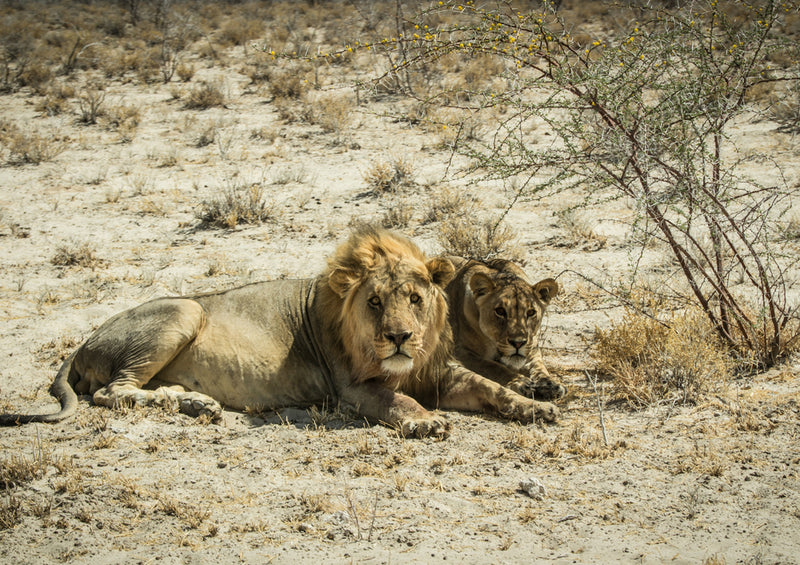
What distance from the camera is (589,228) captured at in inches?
406

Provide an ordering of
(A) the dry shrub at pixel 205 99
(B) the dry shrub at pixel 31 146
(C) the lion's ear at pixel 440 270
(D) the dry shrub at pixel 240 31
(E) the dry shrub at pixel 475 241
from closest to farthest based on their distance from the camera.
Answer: (C) the lion's ear at pixel 440 270
(E) the dry shrub at pixel 475 241
(B) the dry shrub at pixel 31 146
(A) the dry shrub at pixel 205 99
(D) the dry shrub at pixel 240 31

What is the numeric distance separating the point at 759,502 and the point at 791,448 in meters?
0.84

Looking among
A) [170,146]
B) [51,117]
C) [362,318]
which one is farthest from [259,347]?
[51,117]

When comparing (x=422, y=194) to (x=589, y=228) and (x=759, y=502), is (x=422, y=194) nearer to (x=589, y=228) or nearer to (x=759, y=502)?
(x=589, y=228)

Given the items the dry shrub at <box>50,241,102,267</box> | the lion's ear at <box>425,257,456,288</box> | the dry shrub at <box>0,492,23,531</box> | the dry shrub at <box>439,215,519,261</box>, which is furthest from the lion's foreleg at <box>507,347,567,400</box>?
the dry shrub at <box>50,241,102,267</box>

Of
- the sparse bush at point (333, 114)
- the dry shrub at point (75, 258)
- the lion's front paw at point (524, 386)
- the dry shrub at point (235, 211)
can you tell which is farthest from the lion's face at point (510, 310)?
the sparse bush at point (333, 114)

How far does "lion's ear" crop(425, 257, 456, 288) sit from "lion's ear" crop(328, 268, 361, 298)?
21.8 inches

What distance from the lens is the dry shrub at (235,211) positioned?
10.9 m

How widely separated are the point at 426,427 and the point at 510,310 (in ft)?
4.37

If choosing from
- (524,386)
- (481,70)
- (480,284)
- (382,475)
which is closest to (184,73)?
(481,70)

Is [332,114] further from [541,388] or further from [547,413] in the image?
[547,413]

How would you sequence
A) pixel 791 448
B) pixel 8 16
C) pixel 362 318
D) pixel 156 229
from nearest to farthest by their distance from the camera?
pixel 791 448, pixel 362 318, pixel 156 229, pixel 8 16

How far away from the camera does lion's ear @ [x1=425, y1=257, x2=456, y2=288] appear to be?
5.79m

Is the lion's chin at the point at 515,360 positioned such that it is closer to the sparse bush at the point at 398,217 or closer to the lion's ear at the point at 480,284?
the lion's ear at the point at 480,284
